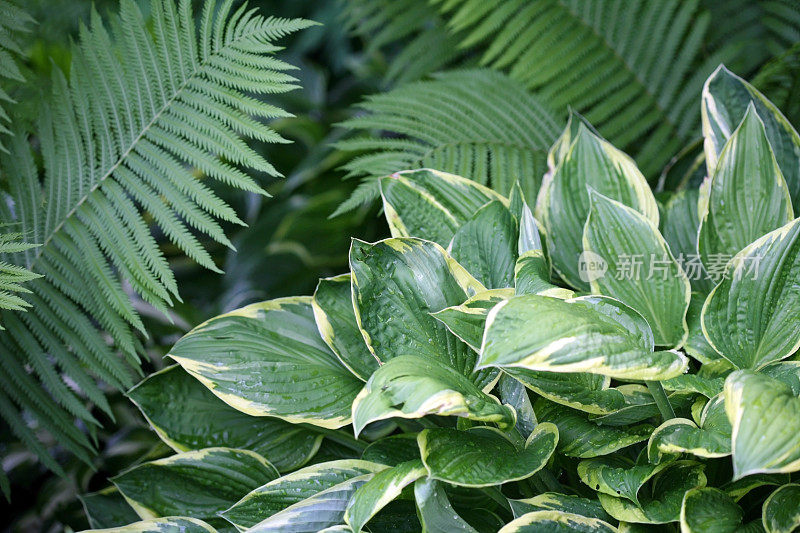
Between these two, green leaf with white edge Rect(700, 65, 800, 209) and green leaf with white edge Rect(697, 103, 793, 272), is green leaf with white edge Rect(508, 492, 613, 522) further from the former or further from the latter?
green leaf with white edge Rect(700, 65, 800, 209)

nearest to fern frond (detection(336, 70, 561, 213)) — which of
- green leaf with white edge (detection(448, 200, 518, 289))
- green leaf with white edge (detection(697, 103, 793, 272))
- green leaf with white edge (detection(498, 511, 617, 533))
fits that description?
green leaf with white edge (detection(448, 200, 518, 289))

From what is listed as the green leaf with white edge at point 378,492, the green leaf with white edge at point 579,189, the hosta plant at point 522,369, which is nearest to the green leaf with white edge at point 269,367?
the hosta plant at point 522,369

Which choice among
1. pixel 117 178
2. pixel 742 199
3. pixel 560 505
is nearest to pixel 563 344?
pixel 560 505

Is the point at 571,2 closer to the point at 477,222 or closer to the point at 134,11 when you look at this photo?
the point at 477,222

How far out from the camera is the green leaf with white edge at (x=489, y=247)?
842mm

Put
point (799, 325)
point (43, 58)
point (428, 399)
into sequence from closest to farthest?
point (428, 399)
point (799, 325)
point (43, 58)

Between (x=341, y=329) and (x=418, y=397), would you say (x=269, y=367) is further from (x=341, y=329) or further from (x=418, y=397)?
(x=418, y=397)

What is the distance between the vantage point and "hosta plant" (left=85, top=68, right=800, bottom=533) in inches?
23.9

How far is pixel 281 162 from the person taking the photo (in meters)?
1.60

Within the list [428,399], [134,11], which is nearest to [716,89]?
[428,399]

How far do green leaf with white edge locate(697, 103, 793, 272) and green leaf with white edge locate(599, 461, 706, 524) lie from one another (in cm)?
28

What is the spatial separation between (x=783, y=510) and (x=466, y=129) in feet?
2.39

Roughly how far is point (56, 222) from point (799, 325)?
3.16ft

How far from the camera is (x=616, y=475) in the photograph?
0.66 meters
